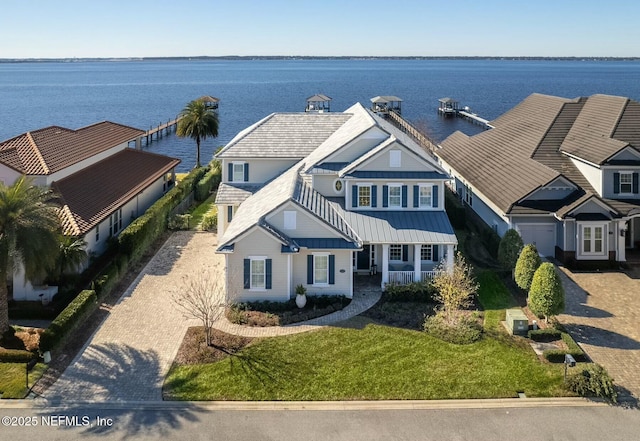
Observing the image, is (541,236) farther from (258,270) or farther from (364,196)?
(258,270)

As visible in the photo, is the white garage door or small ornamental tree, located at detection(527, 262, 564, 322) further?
the white garage door

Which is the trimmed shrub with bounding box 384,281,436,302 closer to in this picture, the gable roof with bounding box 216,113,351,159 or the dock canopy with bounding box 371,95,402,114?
the gable roof with bounding box 216,113,351,159

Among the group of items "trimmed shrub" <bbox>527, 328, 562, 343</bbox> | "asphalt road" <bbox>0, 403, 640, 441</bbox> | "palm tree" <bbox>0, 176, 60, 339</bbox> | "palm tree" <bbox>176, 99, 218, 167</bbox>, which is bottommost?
"asphalt road" <bbox>0, 403, 640, 441</bbox>

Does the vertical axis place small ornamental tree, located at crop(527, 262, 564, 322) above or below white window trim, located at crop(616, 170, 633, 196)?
below

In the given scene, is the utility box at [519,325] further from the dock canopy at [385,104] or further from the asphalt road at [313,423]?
the dock canopy at [385,104]

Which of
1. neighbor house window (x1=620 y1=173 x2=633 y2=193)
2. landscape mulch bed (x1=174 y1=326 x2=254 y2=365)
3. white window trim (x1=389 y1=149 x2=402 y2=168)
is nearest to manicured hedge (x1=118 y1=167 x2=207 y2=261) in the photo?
landscape mulch bed (x1=174 y1=326 x2=254 y2=365)

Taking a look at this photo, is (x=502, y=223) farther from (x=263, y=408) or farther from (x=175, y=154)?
(x=175, y=154)
